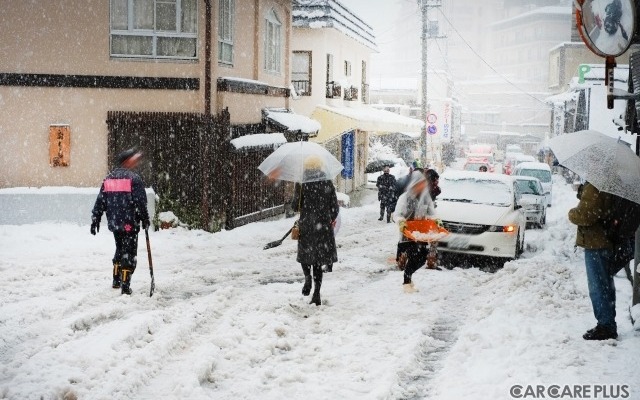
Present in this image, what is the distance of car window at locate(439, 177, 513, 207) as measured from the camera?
13.4 meters

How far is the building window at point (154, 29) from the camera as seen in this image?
16047 mm

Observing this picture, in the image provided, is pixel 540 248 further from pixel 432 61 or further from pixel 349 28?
pixel 432 61

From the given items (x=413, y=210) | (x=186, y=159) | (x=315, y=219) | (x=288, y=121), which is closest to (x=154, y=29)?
(x=186, y=159)

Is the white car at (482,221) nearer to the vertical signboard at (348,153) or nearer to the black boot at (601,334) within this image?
the black boot at (601,334)

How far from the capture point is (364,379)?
6.02 metres

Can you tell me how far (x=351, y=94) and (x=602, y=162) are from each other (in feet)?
81.1

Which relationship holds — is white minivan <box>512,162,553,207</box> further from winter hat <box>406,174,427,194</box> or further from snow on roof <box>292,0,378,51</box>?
winter hat <box>406,174,427,194</box>

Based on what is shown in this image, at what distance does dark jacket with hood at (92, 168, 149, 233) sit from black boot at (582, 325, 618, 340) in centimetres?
567

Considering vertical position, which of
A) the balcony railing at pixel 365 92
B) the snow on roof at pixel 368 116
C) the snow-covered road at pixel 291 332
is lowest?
the snow-covered road at pixel 291 332

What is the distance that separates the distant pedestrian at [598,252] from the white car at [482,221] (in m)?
5.55

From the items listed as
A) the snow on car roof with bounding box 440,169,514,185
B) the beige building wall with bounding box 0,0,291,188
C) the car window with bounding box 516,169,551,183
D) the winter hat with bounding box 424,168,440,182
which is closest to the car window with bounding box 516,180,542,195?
the car window with bounding box 516,169,551,183

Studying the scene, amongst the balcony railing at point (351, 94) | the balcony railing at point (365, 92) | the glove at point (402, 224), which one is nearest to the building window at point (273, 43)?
the balcony railing at point (351, 94)

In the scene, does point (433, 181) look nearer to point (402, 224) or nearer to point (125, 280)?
point (402, 224)

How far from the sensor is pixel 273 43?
68.1 ft
